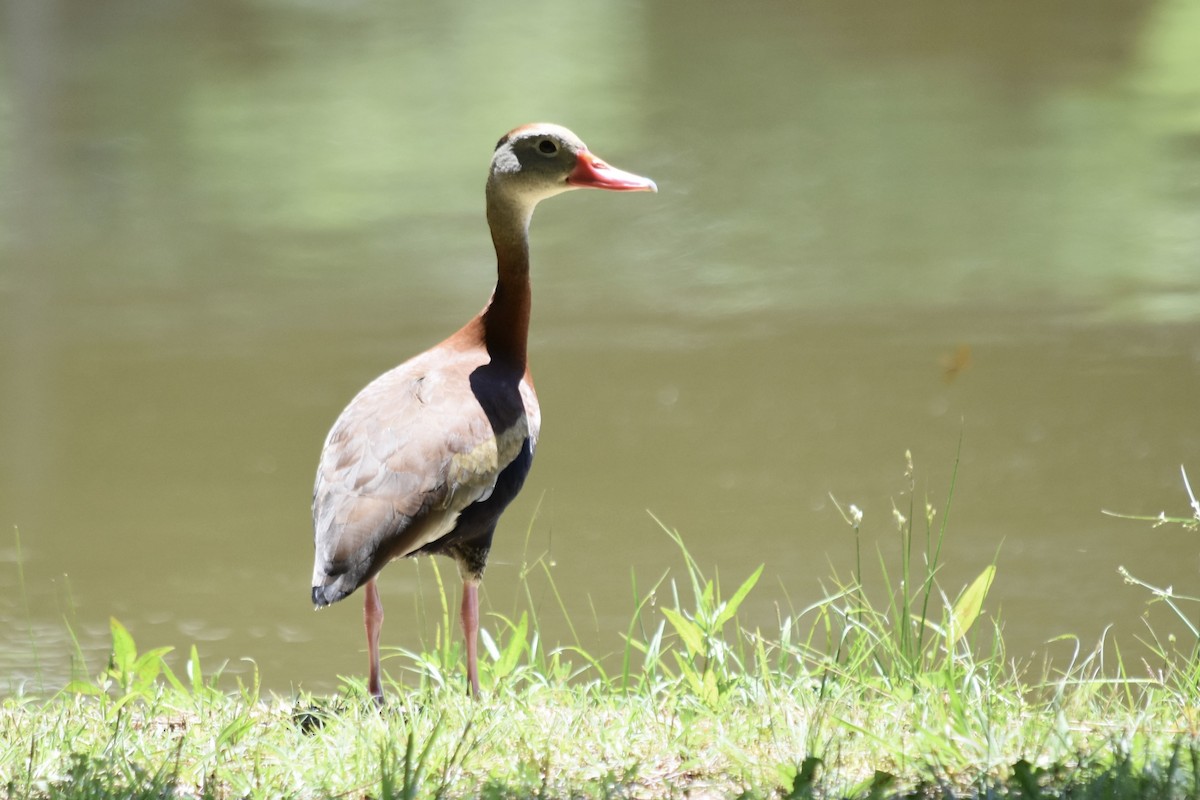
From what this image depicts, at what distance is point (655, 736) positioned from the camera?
274 centimetres

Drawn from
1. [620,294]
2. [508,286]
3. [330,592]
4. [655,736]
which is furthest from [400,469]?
[620,294]

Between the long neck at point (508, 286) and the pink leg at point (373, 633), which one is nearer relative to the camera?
the pink leg at point (373, 633)

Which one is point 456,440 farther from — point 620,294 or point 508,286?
point 620,294

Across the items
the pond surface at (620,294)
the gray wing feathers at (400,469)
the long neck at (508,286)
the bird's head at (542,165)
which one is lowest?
the pond surface at (620,294)

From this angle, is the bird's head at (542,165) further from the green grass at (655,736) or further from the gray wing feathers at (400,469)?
the green grass at (655,736)

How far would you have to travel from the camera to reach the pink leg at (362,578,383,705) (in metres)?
3.29

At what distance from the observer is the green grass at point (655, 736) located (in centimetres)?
245

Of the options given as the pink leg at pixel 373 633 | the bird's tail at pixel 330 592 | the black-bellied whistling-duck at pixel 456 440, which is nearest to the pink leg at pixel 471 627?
the black-bellied whistling-duck at pixel 456 440

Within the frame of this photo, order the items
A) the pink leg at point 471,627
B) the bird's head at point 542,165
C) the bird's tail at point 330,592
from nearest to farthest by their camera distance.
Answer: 1. the bird's tail at point 330,592
2. the pink leg at point 471,627
3. the bird's head at point 542,165

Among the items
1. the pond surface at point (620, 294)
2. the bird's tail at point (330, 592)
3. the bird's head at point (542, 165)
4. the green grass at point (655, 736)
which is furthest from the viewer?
the pond surface at point (620, 294)

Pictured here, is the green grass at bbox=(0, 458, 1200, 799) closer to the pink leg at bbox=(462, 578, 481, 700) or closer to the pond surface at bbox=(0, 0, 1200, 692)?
the pink leg at bbox=(462, 578, 481, 700)

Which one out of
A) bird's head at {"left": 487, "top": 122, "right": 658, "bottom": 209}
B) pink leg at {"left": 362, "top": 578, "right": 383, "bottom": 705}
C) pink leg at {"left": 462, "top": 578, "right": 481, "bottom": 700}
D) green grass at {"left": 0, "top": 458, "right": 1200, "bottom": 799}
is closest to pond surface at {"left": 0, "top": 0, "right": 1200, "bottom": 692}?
green grass at {"left": 0, "top": 458, "right": 1200, "bottom": 799}

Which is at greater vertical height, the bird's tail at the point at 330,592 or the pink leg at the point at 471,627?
the bird's tail at the point at 330,592

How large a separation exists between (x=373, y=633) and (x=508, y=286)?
887 millimetres
